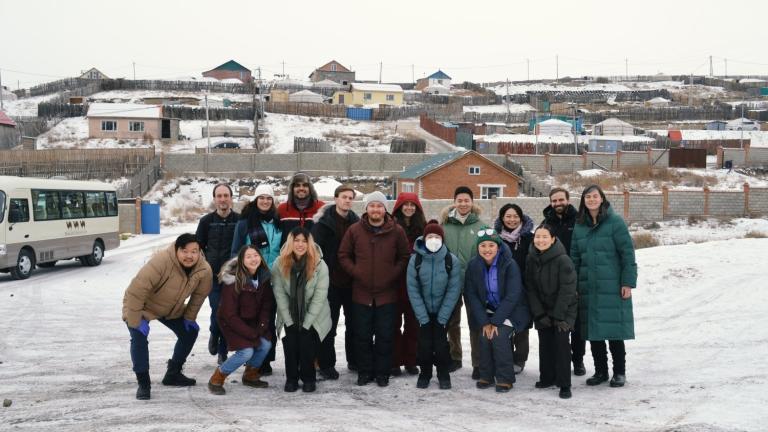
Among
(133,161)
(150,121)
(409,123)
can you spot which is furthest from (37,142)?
(409,123)

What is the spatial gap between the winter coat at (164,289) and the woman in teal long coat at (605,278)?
11.3 feet

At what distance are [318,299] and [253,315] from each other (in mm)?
596

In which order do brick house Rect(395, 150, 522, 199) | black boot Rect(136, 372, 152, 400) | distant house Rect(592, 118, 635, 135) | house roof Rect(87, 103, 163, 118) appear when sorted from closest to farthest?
black boot Rect(136, 372, 152, 400), brick house Rect(395, 150, 522, 199), house roof Rect(87, 103, 163, 118), distant house Rect(592, 118, 635, 135)

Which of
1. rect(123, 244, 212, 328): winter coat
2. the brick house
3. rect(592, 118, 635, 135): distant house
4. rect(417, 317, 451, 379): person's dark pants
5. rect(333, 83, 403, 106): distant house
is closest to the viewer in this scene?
rect(123, 244, 212, 328): winter coat

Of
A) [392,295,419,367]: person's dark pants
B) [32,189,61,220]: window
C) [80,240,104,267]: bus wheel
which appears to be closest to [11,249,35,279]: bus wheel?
[32,189,61,220]: window

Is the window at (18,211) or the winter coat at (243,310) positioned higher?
the window at (18,211)

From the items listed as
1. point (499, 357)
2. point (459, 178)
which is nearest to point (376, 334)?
point (499, 357)

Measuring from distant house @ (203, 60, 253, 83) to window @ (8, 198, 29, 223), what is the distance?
83.4 meters

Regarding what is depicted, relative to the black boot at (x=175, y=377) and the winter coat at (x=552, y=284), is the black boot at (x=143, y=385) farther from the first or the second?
the winter coat at (x=552, y=284)

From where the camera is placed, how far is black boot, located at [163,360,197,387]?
22.8 feet

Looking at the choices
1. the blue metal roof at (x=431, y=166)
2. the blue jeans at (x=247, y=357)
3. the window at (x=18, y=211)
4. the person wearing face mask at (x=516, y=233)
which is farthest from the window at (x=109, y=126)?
the person wearing face mask at (x=516, y=233)

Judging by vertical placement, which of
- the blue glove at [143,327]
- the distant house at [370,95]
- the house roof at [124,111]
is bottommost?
the blue glove at [143,327]

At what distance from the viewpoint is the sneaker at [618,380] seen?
693 cm

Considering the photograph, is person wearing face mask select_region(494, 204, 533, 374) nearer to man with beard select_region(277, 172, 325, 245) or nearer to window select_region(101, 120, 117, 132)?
man with beard select_region(277, 172, 325, 245)
